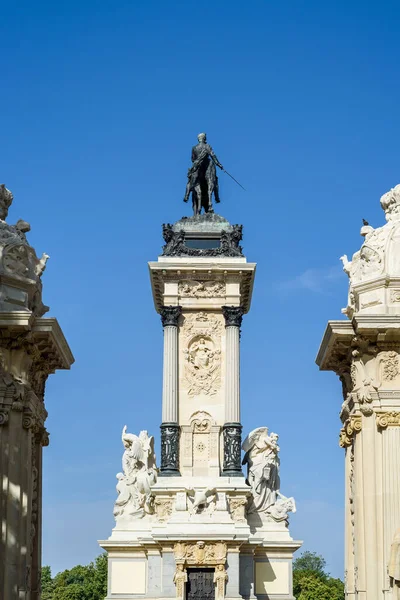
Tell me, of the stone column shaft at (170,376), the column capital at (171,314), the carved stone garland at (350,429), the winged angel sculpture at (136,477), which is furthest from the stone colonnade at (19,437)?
the column capital at (171,314)

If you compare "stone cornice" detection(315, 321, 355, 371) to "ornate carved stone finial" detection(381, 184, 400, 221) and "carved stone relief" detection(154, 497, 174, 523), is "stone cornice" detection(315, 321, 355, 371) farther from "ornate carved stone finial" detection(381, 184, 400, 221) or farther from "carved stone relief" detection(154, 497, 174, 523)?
"carved stone relief" detection(154, 497, 174, 523)

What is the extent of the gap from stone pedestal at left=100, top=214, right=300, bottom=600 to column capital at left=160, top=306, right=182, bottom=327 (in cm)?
4

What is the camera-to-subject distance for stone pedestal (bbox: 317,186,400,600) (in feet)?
95.3

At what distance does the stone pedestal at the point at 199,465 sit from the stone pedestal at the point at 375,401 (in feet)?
41.7

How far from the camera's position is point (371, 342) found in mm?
29984

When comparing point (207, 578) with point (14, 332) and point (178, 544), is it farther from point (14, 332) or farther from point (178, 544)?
point (14, 332)

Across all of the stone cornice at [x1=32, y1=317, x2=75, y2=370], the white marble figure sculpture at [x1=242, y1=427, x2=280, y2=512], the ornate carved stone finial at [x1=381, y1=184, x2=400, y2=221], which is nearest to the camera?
the stone cornice at [x1=32, y1=317, x2=75, y2=370]

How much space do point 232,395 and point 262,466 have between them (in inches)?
121

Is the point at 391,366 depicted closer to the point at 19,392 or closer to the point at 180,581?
the point at 19,392

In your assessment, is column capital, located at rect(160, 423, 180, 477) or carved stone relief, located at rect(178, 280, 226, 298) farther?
carved stone relief, located at rect(178, 280, 226, 298)

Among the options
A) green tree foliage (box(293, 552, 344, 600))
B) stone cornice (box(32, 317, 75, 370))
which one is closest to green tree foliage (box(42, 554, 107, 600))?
green tree foliage (box(293, 552, 344, 600))

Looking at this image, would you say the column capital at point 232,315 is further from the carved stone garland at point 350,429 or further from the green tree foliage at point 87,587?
the green tree foliage at point 87,587

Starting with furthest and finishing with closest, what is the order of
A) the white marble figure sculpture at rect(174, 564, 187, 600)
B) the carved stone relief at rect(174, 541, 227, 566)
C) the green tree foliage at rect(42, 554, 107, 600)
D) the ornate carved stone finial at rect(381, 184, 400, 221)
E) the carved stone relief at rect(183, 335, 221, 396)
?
the green tree foliage at rect(42, 554, 107, 600), the carved stone relief at rect(183, 335, 221, 396), the carved stone relief at rect(174, 541, 227, 566), the white marble figure sculpture at rect(174, 564, 187, 600), the ornate carved stone finial at rect(381, 184, 400, 221)

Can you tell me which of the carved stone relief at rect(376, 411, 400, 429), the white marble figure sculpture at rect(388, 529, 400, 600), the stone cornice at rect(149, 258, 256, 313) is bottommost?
the white marble figure sculpture at rect(388, 529, 400, 600)
